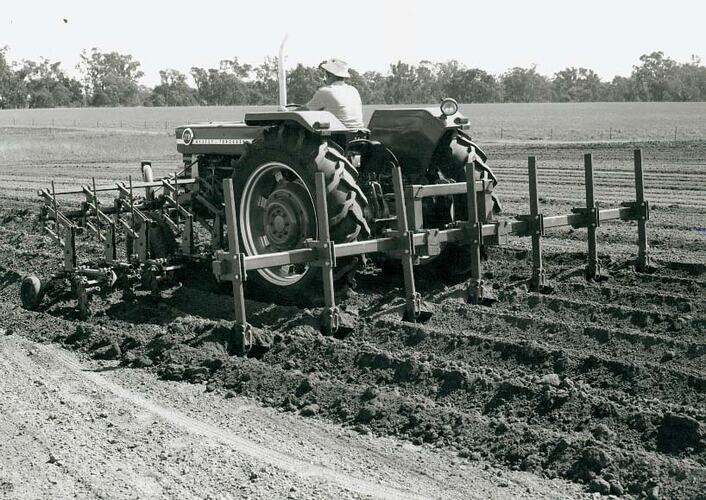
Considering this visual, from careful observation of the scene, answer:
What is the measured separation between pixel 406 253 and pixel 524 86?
8491 cm

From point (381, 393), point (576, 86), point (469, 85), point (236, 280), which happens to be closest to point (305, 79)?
point (236, 280)

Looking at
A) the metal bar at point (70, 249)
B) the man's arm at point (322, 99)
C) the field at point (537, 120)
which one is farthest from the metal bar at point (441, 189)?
the field at point (537, 120)

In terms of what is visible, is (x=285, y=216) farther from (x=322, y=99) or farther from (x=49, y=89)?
A: (x=49, y=89)

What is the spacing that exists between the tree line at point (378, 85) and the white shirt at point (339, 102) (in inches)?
2278

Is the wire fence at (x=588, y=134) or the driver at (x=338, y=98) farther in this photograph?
the wire fence at (x=588, y=134)

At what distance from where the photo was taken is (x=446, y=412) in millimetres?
5395

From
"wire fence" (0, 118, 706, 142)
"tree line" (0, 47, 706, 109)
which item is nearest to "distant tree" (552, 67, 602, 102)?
"tree line" (0, 47, 706, 109)

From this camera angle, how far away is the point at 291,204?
7.65 metres

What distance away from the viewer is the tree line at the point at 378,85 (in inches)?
2894

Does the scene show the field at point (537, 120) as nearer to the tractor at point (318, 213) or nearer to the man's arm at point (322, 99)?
the tractor at point (318, 213)

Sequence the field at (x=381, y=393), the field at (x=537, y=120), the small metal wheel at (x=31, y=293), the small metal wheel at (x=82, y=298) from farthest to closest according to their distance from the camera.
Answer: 1. the field at (x=537, y=120)
2. the small metal wheel at (x=31, y=293)
3. the small metal wheel at (x=82, y=298)
4. the field at (x=381, y=393)

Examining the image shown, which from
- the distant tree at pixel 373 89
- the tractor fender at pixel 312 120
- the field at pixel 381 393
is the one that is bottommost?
the field at pixel 381 393

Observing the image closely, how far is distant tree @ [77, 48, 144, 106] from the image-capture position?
89.9 metres

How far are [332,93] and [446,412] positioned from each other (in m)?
3.22
